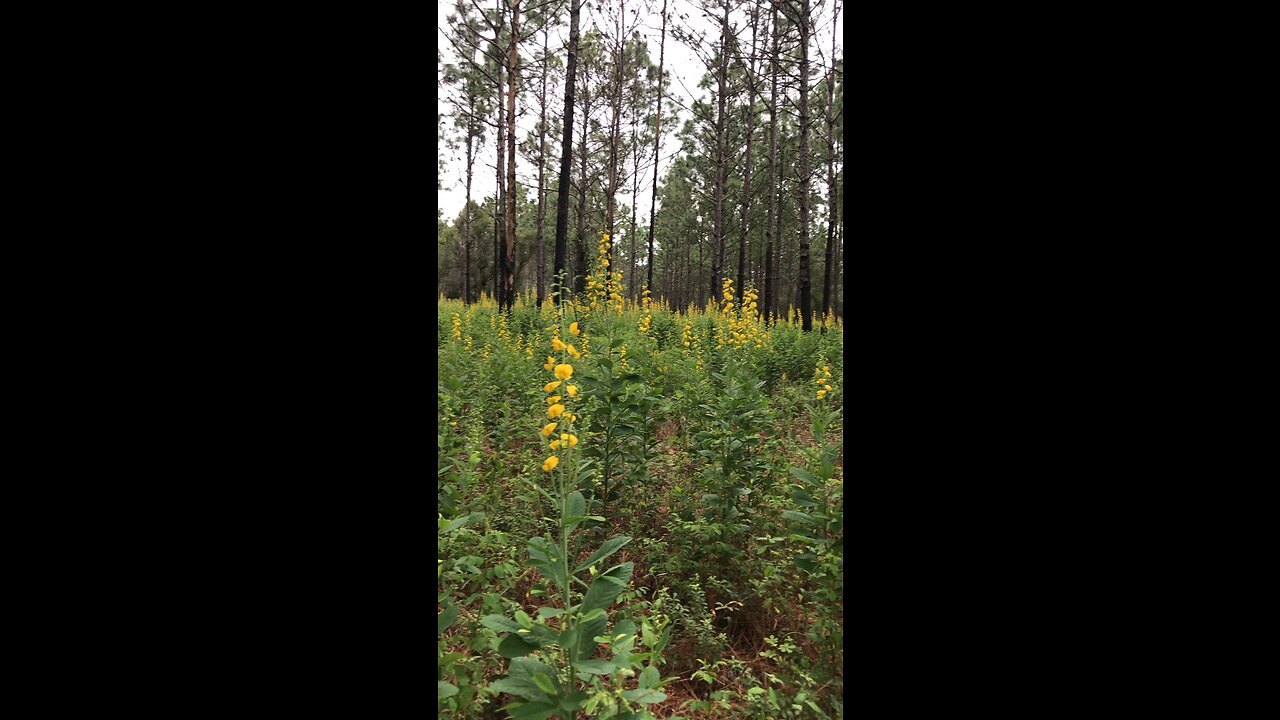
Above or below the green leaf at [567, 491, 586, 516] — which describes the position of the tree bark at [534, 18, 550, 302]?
above

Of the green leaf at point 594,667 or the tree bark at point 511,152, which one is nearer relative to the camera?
the green leaf at point 594,667

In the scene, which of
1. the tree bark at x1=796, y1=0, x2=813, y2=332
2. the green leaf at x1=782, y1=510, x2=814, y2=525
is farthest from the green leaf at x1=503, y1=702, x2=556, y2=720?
the tree bark at x1=796, y1=0, x2=813, y2=332

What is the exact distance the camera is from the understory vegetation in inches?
48.5

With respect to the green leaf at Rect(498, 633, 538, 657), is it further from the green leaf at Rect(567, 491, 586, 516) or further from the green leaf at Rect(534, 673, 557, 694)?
the green leaf at Rect(567, 491, 586, 516)

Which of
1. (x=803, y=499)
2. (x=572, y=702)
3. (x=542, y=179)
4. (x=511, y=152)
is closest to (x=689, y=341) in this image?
(x=803, y=499)

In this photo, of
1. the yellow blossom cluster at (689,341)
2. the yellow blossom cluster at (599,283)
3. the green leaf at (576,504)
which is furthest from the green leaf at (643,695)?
the yellow blossom cluster at (689,341)

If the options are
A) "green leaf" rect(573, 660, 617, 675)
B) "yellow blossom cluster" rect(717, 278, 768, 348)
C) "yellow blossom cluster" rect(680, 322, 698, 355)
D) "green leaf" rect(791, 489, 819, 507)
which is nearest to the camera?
"green leaf" rect(573, 660, 617, 675)

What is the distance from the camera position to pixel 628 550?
9.02 ft

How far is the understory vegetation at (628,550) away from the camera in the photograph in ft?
4.04

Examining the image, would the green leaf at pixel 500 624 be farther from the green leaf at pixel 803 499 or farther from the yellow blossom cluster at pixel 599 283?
the yellow blossom cluster at pixel 599 283

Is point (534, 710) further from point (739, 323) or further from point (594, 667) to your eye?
point (739, 323)
